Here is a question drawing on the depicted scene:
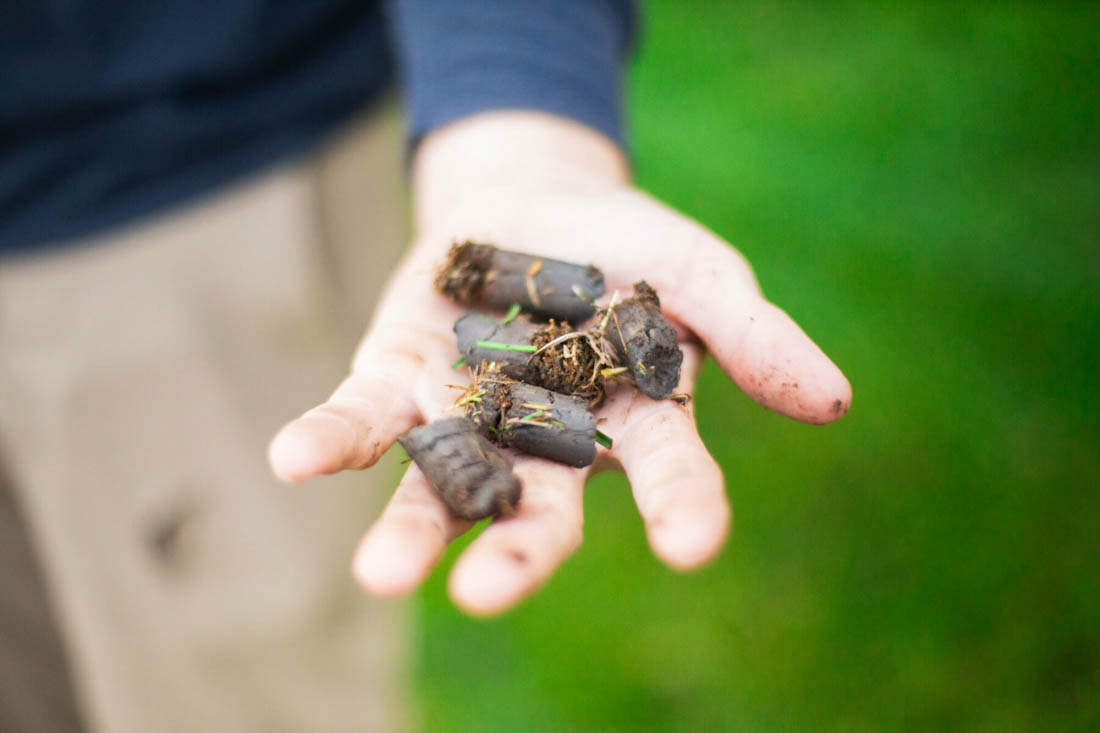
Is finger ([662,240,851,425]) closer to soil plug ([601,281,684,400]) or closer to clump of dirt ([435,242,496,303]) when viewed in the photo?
soil plug ([601,281,684,400])

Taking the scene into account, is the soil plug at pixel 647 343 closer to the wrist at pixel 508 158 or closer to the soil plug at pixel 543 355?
the soil plug at pixel 543 355

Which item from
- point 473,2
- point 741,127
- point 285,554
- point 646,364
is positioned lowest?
point 285,554

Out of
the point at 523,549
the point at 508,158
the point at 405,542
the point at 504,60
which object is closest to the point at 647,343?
the point at 523,549

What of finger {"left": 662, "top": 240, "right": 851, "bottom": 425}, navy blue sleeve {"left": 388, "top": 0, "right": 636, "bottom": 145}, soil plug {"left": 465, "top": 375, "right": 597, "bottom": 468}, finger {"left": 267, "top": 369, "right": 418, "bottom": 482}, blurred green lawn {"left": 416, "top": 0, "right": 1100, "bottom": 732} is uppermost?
navy blue sleeve {"left": 388, "top": 0, "right": 636, "bottom": 145}

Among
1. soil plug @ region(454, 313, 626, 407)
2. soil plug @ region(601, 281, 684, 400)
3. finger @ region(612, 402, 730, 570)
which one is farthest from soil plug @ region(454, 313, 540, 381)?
finger @ region(612, 402, 730, 570)

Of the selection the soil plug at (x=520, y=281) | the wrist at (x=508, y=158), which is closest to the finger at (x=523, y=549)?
the soil plug at (x=520, y=281)

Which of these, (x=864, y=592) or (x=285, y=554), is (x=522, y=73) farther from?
(x=864, y=592)

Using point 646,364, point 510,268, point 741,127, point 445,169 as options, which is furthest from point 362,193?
point 741,127

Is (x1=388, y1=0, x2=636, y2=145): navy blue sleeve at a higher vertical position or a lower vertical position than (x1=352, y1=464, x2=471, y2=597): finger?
higher
